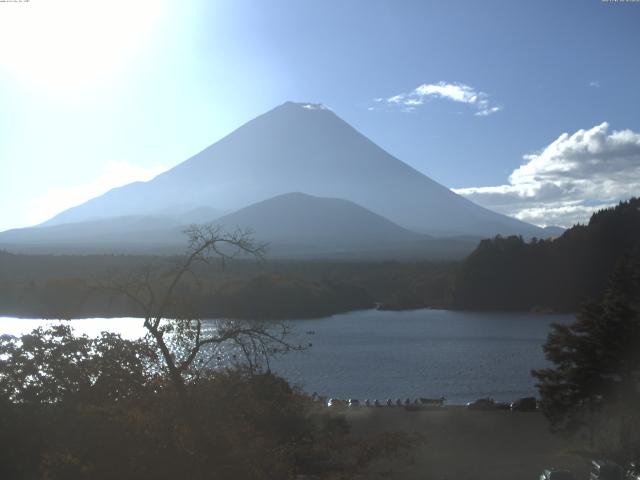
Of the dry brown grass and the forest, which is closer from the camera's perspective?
the dry brown grass

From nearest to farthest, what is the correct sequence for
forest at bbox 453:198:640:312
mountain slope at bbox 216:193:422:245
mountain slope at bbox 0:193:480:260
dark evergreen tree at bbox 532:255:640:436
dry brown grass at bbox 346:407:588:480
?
dark evergreen tree at bbox 532:255:640:436, dry brown grass at bbox 346:407:588:480, forest at bbox 453:198:640:312, mountain slope at bbox 0:193:480:260, mountain slope at bbox 216:193:422:245

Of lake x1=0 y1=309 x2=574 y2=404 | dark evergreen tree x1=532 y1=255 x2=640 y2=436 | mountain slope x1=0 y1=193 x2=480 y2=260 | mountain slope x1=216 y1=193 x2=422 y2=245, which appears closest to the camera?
dark evergreen tree x1=532 y1=255 x2=640 y2=436

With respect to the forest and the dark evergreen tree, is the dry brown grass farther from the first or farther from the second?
the forest

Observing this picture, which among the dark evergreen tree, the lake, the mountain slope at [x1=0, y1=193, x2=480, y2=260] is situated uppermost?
the mountain slope at [x1=0, y1=193, x2=480, y2=260]

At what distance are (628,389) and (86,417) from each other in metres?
6.87

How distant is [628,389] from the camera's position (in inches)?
340

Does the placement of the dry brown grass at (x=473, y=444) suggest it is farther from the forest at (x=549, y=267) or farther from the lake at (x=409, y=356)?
the forest at (x=549, y=267)

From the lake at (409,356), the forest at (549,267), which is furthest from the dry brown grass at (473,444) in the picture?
the forest at (549,267)

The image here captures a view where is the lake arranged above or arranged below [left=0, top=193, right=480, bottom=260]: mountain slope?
below

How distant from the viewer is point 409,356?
22922 millimetres

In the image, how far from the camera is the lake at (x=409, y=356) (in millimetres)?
17469

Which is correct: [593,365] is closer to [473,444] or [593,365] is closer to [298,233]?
[473,444]

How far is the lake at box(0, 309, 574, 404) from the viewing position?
17.5m

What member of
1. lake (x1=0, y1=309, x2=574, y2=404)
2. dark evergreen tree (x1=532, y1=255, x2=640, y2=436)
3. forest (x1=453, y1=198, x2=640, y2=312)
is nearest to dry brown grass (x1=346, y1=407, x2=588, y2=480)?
dark evergreen tree (x1=532, y1=255, x2=640, y2=436)
